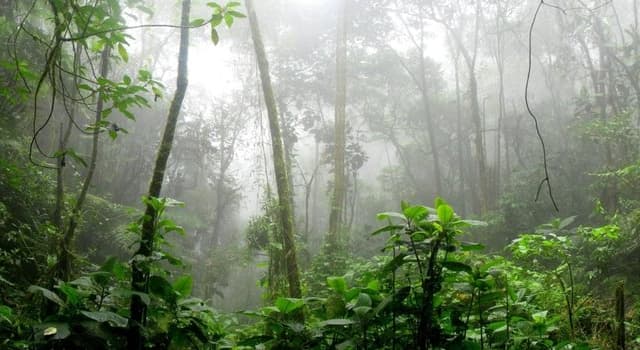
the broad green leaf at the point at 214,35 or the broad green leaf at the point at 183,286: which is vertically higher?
the broad green leaf at the point at 214,35

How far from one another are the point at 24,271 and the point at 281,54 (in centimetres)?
1104

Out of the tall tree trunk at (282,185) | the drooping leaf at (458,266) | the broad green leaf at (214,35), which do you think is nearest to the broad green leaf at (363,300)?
the drooping leaf at (458,266)

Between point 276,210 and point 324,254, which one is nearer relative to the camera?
point 276,210

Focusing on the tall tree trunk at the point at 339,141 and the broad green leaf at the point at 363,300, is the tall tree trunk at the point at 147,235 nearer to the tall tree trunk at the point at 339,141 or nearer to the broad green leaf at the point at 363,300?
the broad green leaf at the point at 363,300

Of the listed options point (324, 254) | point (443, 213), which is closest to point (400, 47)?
point (324, 254)

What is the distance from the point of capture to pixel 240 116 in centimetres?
1653

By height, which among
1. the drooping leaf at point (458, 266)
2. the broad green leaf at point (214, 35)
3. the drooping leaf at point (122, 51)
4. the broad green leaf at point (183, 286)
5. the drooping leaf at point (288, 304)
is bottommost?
the drooping leaf at point (288, 304)

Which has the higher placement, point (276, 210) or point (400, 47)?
point (400, 47)

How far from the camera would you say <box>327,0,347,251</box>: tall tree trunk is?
25.2ft

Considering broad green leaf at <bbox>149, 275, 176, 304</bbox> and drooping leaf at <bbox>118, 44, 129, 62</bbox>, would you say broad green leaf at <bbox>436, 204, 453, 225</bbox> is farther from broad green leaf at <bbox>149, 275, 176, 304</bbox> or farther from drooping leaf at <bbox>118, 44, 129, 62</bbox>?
drooping leaf at <bbox>118, 44, 129, 62</bbox>

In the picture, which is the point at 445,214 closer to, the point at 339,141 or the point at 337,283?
the point at 337,283

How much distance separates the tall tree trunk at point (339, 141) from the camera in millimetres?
7695

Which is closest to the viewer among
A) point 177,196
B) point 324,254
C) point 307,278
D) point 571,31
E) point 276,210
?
point 276,210

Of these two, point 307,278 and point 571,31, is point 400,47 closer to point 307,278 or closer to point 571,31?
point 571,31
